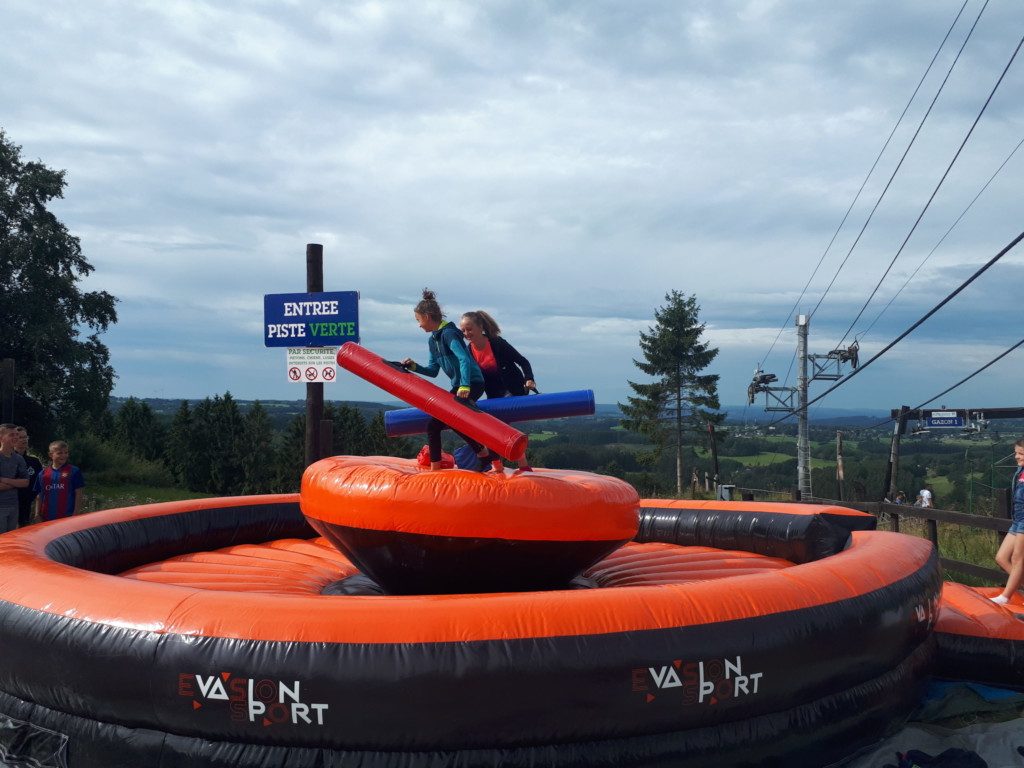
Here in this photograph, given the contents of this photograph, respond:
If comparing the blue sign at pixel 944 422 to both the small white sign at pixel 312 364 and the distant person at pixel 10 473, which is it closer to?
the small white sign at pixel 312 364

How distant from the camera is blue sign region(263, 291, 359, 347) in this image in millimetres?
8219

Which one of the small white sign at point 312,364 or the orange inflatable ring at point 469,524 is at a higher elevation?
the small white sign at point 312,364

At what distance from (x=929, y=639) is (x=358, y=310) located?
5684 millimetres

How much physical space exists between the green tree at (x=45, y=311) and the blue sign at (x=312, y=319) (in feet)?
64.2

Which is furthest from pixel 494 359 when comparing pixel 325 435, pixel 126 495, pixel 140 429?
pixel 140 429

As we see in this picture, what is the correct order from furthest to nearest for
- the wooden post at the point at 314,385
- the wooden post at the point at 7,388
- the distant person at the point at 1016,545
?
the wooden post at the point at 7,388
the wooden post at the point at 314,385
the distant person at the point at 1016,545

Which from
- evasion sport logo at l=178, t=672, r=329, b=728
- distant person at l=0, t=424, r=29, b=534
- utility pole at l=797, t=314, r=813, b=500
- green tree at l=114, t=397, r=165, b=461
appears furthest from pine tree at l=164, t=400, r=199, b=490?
evasion sport logo at l=178, t=672, r=329, b=728

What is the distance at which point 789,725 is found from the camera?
367 cm

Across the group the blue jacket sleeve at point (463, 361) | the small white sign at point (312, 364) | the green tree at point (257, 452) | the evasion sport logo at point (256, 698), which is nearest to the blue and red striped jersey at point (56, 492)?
the small white sign at point (312, 364)

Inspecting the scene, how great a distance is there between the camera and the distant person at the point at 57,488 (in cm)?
663

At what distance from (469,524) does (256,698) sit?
1.28m

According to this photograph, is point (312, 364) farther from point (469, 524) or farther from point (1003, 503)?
point (1003, 503)

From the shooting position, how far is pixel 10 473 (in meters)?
6.42

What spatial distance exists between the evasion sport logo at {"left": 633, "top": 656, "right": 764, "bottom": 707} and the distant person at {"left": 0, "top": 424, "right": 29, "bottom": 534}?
5.28 m
